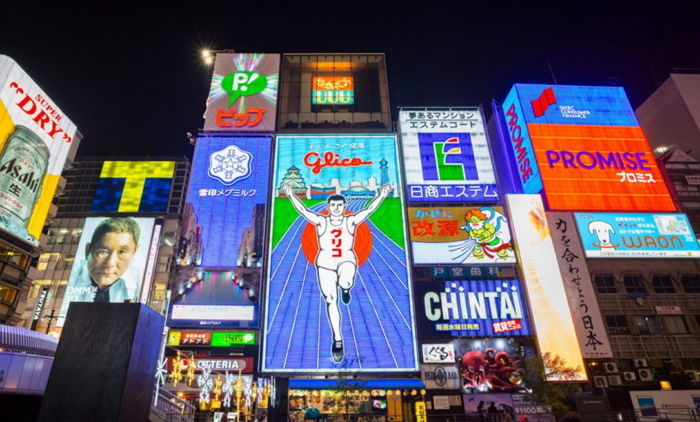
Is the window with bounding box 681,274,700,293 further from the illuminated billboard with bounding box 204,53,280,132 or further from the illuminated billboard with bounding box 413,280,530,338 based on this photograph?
the illuminated billboard with bounding box 204,53,280,132

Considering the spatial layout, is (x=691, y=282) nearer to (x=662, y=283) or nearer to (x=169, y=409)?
(x=662, y=283)

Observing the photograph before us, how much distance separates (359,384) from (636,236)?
2338cm

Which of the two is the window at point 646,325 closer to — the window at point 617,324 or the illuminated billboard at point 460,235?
the window at point 617,324

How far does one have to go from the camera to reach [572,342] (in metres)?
25.8

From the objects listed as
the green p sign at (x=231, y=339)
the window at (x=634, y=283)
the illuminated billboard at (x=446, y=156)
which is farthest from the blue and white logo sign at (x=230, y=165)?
the window at (x=634, y=283)

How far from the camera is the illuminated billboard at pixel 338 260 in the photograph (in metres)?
25.6

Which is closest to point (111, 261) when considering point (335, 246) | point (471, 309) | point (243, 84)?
point (243, 84)

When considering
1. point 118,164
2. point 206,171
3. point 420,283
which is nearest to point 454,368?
point 420,283

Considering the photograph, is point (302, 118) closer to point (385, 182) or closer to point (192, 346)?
point (385, 182)

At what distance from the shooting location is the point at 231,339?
26.3 m

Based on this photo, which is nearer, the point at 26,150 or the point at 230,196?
the point at 26,150

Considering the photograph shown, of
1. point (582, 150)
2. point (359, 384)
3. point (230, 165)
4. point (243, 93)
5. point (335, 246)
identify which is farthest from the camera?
point (243, 93)

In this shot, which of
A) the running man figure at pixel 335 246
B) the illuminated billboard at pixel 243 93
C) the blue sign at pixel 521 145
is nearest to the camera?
the running man figure at pixel 335 246

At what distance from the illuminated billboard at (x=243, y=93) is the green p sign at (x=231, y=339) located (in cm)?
1690
